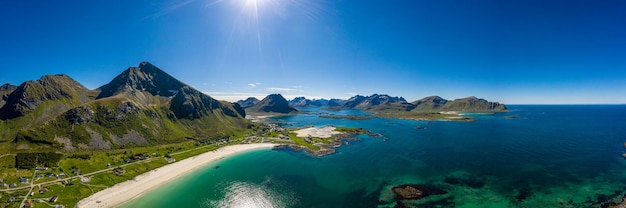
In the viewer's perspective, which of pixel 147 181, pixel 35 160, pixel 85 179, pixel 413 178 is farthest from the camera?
pixel 35 160

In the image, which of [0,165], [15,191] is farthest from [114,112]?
[15,191]

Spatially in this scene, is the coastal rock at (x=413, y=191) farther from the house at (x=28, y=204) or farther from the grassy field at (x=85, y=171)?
the house at (x=28, y=204)

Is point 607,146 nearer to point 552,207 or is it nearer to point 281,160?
point 552,207

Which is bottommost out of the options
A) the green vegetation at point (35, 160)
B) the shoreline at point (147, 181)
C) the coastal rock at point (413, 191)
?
the shoreline at point (147, 181)

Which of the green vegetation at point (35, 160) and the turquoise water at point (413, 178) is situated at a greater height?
the green vegetation at point (35, 160)

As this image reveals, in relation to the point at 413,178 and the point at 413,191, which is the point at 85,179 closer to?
the point at 413,191

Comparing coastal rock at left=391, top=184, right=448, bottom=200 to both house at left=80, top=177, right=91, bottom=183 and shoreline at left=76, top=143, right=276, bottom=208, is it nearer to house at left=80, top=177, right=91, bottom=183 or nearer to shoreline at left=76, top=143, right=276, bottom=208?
shoreline at left=76, top=143, right=276, bottom=208

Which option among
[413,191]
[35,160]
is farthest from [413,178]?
[35,160]

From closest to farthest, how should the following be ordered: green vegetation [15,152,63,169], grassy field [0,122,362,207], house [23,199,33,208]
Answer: house [23,199,33,208], grassy field [0,122,362,207], green vegetation [15,152,63,169]

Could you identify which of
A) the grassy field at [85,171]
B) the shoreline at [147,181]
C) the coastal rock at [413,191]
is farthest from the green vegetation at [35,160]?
the coastal rock at [413,191]

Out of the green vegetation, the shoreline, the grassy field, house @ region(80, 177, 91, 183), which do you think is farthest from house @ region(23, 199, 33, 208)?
→ the green vegetation
